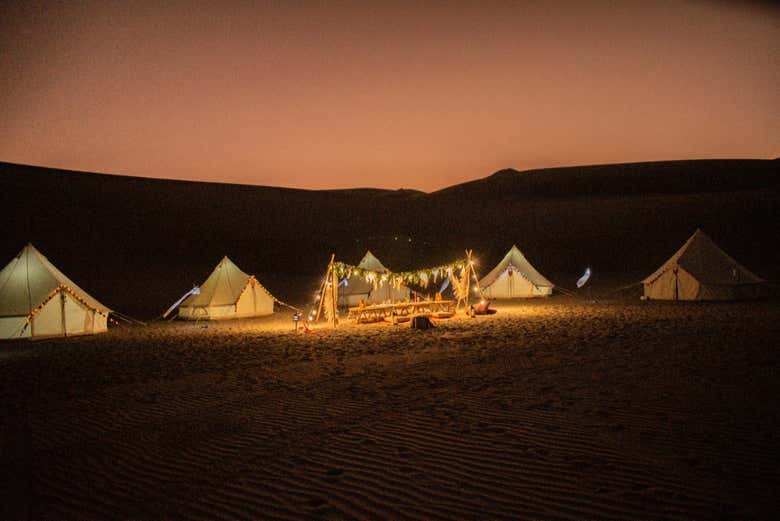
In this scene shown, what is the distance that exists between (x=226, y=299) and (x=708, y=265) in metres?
18.4

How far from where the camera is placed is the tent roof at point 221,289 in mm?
19031

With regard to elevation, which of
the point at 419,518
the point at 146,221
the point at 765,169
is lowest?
the point at 419,518

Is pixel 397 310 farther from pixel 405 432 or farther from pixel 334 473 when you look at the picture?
pixel 334 473

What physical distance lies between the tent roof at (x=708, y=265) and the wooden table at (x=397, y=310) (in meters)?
9.16

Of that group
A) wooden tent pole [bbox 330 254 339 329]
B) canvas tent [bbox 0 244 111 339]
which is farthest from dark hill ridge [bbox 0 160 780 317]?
wooden tent pole [bbox 330 254 339 329]

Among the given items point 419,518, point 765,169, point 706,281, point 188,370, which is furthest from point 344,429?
point 765,169

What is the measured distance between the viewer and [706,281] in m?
19.3

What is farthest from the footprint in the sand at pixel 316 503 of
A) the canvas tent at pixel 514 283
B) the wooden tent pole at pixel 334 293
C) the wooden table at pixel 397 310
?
the canvas tent at pixel 514 283

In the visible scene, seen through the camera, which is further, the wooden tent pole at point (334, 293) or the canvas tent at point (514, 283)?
the canvas tent at point (514, 283)

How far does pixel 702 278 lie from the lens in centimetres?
1948

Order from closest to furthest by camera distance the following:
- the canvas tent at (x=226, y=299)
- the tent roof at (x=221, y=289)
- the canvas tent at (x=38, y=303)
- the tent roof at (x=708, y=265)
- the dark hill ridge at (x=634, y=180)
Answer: the canvas tent at (x=38, y=303) < the canvas tent at (x=226, y=299) < the tent roof at (x=221, y=289) < the tent roof at (x=708, y=265) < the dark hill ridge at (x=634, y=180)

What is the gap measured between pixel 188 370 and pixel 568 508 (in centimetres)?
770

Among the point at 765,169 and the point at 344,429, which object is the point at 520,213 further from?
the point at 344,429

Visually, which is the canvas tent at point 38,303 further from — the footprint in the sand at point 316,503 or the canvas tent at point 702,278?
the canvas tent at point 702,278
